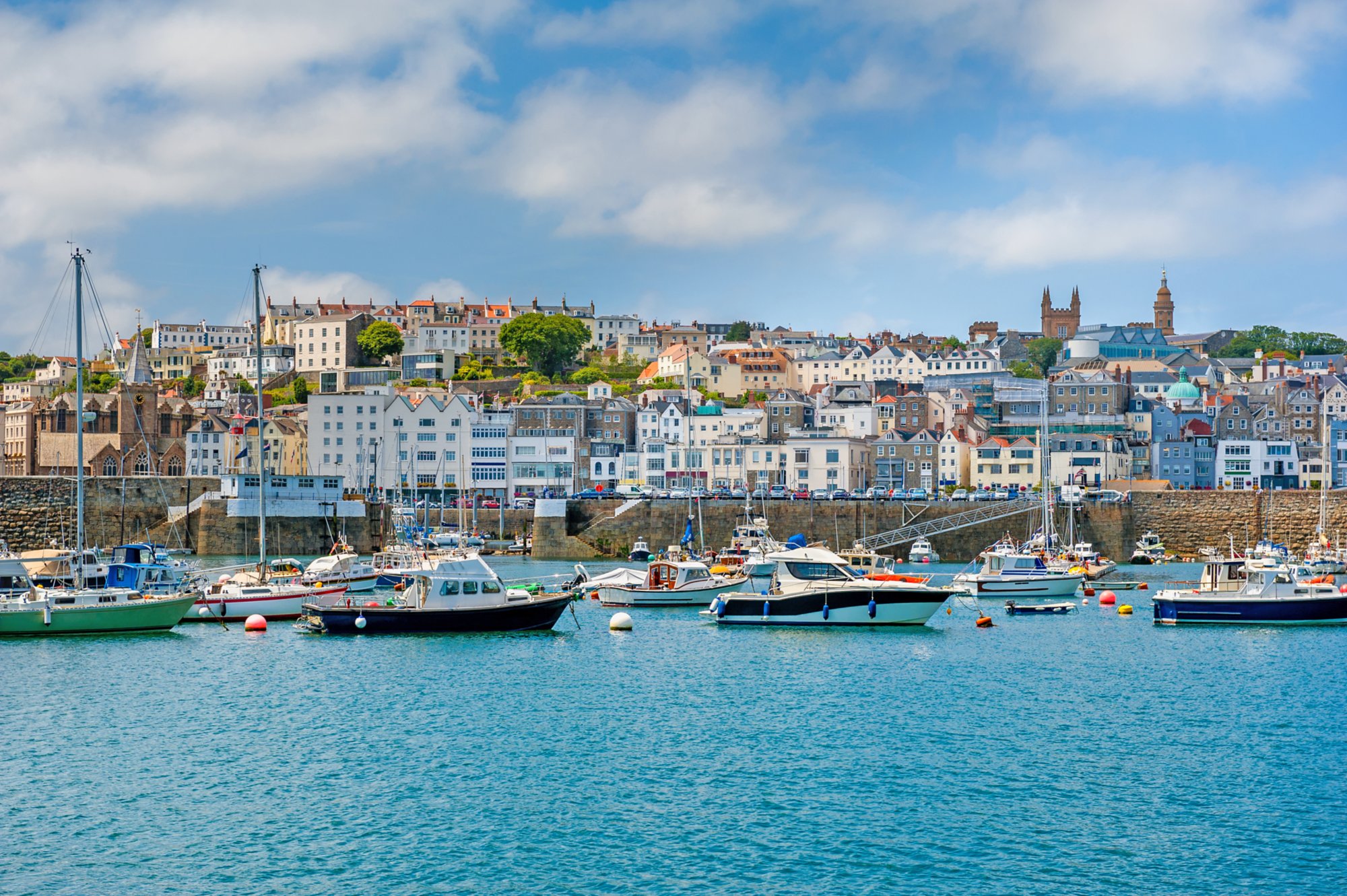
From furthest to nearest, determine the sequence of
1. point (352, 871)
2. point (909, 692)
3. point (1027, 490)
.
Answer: point (1027, 490) → point (909, 692) → point (352, 871)

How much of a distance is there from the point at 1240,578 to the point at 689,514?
3256cm

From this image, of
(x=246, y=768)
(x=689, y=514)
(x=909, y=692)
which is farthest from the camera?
(x=689, y=514)

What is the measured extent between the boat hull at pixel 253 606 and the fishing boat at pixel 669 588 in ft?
30.5

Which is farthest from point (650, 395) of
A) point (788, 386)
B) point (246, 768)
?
point (246, 768)

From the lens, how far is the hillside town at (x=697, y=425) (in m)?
90.3

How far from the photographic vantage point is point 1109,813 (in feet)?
68.5

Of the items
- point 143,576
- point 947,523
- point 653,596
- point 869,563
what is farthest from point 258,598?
point 947,523

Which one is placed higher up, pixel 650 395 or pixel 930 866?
pixel 650 395

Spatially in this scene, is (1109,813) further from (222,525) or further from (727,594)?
(222,525)

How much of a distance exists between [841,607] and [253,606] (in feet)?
55.3

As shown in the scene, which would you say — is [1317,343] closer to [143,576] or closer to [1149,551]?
[1149,551]

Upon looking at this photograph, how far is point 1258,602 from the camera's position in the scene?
134 ft

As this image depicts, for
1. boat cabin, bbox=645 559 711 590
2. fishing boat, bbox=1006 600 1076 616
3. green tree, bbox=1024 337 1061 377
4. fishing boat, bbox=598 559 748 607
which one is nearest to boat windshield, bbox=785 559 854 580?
fishing boat, bbox=598 559 748 607

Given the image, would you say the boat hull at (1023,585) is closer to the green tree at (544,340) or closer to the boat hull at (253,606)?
the boat hull at (253,606)
